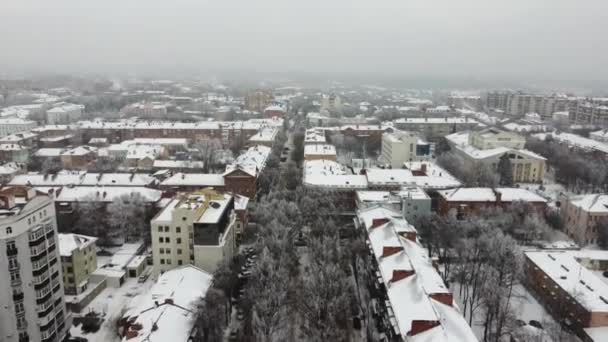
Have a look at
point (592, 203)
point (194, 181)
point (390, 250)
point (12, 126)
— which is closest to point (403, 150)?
point (592, 203)

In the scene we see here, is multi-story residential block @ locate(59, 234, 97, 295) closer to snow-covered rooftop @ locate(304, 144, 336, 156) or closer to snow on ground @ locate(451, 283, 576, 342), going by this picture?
snow on ground @ locate(451, 283, 576, 342)

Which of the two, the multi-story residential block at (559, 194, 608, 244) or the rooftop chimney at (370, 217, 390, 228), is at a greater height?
the rooftop chimney at (370, 217, 390, 228)

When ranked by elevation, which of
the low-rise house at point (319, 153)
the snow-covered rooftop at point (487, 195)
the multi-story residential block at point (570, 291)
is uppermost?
the low-rise house at point (319, 153)

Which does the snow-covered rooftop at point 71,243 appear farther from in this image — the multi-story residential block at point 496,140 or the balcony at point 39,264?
the multi-story residential block at point 496,140

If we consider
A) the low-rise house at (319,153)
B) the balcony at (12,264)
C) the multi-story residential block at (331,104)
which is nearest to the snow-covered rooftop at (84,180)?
the low-rise house at (319,153)

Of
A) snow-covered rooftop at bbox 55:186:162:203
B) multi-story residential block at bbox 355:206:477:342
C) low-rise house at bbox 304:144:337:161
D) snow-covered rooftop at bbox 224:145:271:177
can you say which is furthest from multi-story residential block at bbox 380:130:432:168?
snow-covered rooftop at bbox 55:186:162:203
